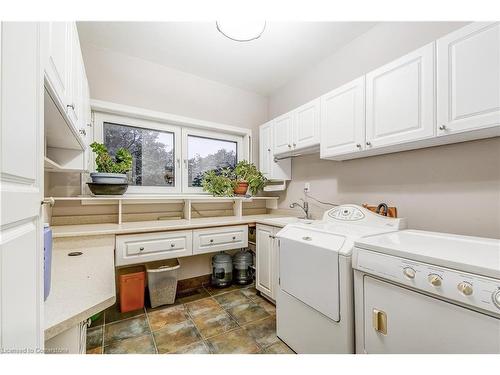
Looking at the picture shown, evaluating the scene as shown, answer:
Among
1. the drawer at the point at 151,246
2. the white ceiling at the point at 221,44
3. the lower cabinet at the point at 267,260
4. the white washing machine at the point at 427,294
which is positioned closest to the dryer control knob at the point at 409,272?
the white washing machine at the point at 427,294

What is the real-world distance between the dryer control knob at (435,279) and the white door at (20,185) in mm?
1341

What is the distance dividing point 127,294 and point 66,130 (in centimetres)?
157

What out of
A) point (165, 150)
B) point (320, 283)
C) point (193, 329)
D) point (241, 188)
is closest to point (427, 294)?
point (320, 283)

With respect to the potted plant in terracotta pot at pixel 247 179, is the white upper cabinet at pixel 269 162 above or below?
above

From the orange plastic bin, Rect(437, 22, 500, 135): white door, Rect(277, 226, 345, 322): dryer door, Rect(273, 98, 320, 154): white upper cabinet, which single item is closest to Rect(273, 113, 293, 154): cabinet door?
Rect(273, 98, 320, 154): white upper cabinet

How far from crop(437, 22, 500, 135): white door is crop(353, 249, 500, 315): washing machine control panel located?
2.83 ft

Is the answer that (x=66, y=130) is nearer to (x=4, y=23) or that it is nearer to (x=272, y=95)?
(x=4, y=23)

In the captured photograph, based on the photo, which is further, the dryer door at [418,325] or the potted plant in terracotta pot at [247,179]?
the potted plant in terracotta pot at [247,179]

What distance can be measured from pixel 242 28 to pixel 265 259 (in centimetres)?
207

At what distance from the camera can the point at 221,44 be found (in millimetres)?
2326

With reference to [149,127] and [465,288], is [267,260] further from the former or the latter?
[149,127]

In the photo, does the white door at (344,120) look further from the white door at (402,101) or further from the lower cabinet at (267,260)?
the lower cabinet at (267,260)

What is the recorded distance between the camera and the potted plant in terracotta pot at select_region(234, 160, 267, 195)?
9.34ft

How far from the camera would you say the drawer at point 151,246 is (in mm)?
1879
